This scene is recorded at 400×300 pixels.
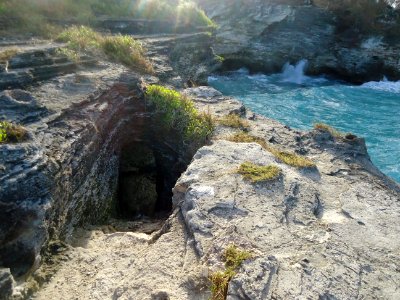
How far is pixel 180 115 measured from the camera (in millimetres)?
12344

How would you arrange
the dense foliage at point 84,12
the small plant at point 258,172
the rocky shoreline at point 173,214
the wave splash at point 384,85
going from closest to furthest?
the rocky shoreline at point 173,214, the small plant at point 258,172, the dense foliage at point 84,12, the wave splash at point 384,85

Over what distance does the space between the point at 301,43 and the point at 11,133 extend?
103 ft

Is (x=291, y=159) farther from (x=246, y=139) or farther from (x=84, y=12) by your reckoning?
(x=84, y=12)

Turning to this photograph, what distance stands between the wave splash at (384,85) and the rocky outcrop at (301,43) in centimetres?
58

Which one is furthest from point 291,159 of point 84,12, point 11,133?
point 84,12

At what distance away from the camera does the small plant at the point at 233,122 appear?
12430 millimetres

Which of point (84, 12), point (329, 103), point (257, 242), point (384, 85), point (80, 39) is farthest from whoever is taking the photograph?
point (384, 85)

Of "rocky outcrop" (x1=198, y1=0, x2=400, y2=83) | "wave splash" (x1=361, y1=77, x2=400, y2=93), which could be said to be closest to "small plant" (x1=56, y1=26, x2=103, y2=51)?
"rocky outcrop" (x1=198, y1=0, x2=400, y2=83)

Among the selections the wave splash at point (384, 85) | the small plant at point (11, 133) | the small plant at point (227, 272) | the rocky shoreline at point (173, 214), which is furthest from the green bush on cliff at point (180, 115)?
the wave splash at point (384, 85)

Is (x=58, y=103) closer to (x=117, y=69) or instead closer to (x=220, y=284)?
(x=117, y=69)

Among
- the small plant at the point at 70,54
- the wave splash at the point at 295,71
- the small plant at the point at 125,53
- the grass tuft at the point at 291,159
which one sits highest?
the small plant at the point at 70,54

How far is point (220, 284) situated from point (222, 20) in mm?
33612

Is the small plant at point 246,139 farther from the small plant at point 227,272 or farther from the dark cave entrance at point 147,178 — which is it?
the small plant at point 227,272

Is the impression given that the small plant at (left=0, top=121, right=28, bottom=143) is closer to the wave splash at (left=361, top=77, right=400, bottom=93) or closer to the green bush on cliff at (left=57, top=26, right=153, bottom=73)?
the green bush on cliff at (left=57, top=26, right=153, bottom=73)
